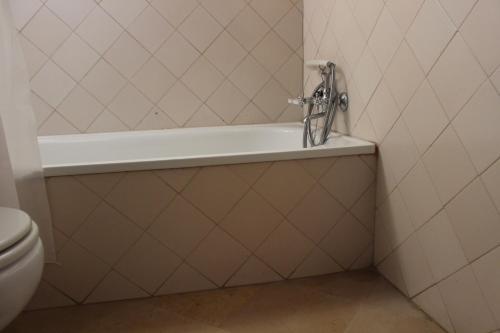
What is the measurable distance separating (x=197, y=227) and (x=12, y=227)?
0.60 meters

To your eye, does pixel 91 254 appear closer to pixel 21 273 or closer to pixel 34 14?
pixel 21 273

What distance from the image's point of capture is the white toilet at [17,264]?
799 mm

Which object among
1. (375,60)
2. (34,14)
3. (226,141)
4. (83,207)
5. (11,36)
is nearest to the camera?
(11,36)

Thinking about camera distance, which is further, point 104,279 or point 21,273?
point 104,279

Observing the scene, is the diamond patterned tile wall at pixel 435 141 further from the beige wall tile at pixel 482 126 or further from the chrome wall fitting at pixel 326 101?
the chrome wall fitting at pixel 326 101

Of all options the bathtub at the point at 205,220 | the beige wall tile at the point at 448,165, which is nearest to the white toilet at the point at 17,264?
the bathtub at the point at 205,220

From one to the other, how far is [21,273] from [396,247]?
115 cm

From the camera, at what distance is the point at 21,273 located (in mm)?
829

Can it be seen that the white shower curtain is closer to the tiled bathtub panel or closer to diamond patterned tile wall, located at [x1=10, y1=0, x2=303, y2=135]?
the tiled bathtub panel

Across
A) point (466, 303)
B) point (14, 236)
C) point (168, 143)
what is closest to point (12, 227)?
point (14, 236)

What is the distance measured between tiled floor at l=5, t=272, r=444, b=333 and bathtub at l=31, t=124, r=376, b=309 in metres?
0.06

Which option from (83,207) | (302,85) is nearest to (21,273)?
(83,207)

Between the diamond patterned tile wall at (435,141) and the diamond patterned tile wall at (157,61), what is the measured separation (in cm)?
58

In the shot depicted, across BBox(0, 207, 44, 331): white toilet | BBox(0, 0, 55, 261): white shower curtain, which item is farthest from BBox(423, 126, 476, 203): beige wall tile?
BBox(0, 0, 55, 261): white shower curtain
